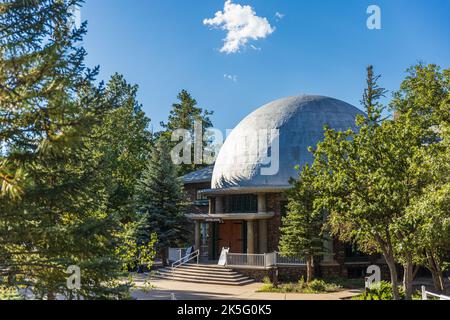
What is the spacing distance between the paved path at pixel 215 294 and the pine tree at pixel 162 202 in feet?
20.4

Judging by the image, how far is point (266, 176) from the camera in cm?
2436

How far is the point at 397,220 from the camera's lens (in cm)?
1088

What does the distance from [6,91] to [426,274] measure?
24.3 metres

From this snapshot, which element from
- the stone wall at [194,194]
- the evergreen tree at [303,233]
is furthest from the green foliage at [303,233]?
the stone wall at [194,194]

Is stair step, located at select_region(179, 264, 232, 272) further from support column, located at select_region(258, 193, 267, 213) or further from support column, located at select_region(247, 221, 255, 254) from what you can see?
support column, located at select_region(258, 193, 267, 213)

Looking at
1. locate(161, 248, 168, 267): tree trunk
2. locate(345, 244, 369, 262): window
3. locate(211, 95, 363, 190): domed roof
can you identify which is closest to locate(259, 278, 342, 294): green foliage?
locate(345, 244, 369, 262): window

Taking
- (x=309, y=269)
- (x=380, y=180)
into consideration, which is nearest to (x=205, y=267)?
(x=309, y=269)

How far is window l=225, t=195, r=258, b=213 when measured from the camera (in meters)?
24.7

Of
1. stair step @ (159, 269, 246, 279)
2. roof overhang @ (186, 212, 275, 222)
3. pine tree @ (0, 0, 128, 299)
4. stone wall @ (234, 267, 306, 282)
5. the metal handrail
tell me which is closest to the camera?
pine tree @ (0, 0, 128, 299)

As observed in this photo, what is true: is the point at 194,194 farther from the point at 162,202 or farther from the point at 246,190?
the point at 246,190

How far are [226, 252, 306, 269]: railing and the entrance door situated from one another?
326 cm

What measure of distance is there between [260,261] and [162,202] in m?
8.72

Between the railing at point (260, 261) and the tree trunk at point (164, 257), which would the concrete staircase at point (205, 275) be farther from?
the tree trunk at point (164, 257)

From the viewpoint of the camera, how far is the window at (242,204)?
971 inches
